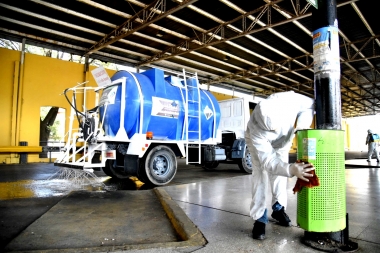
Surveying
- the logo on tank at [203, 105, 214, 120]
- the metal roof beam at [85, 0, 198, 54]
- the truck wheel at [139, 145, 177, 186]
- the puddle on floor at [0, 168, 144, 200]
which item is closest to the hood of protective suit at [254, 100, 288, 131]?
the truck wheel at [139, 145, 177, 186]

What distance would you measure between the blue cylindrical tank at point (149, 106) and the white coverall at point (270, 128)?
366 cm

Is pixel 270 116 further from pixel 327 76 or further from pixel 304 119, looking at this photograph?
pixel 327 76

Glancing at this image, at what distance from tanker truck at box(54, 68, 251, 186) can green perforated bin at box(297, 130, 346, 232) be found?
13.8ft

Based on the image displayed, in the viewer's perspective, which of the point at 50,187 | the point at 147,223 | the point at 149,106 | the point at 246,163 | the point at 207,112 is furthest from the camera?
the point at 246,163

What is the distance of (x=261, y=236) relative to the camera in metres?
2.58

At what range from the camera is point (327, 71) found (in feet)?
8.36

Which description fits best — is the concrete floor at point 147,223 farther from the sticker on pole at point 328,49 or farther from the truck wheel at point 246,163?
the truck wheel at point 246,163

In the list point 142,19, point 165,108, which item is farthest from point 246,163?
point 142,19

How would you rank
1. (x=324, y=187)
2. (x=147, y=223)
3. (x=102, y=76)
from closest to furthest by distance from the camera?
(x=324, y=187) → (x=147, y=223) → (x=102, y=76)

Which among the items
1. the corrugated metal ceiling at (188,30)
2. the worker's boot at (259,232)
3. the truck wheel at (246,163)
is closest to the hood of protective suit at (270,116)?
the worker's boot at (259,232)

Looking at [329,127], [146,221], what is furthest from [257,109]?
[146,221]

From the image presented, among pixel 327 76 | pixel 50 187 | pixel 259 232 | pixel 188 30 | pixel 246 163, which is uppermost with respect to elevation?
pixel 188 30

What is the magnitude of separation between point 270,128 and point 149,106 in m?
4.07

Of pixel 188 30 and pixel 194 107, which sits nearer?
pixel 194 107
